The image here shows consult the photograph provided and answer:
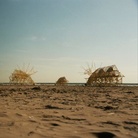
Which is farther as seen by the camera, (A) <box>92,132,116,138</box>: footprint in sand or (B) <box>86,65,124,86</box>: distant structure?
(B) <box>86,65,124,86</box>: distant structure

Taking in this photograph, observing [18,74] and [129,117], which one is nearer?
[129,117]

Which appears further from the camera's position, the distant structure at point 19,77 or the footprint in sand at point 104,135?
the distant structure at point 19,77

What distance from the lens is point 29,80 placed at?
3556 centimetres

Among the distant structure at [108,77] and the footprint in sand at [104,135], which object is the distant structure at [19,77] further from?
the footprint in sand at [104,135]

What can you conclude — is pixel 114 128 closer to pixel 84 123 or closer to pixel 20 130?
pixel 84 123

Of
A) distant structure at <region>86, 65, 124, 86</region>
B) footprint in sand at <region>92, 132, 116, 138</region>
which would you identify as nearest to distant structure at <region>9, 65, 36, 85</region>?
distant structure at <region>86, 65, 124, 86</region>

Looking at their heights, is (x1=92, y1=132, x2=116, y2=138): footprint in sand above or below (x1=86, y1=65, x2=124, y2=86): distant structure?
below

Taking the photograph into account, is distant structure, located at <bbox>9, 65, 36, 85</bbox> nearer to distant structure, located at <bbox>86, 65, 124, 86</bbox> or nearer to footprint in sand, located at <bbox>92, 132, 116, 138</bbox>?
distant structure, located at <bbox>86, 65, 124, 86</bbox>

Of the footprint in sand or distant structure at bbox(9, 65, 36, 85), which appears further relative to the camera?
distant structure at bbox(9, 65, 36, 85)

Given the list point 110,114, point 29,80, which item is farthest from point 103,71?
point 110,114

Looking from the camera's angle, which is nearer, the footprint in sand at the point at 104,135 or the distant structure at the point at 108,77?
the footprint in sand at the point at 104,135

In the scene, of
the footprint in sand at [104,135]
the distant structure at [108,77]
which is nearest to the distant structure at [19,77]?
the distant structure at [108,77]

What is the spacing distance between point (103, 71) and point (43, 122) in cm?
2482

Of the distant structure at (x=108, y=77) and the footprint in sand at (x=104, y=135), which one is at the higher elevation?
the distant structure at (x=108, y=77)
